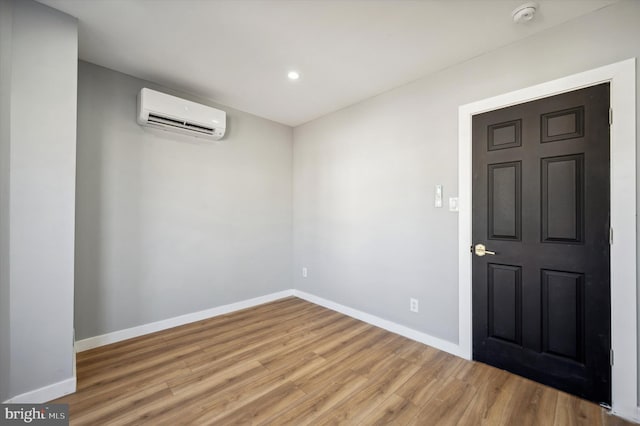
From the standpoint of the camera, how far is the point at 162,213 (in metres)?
2.84

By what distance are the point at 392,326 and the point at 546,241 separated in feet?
5.33

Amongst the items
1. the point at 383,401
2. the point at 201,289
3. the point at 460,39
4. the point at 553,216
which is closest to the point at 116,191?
the point at 201,289

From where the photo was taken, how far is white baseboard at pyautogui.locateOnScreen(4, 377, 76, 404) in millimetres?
1659

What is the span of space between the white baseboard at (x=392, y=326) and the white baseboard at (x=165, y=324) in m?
0.73

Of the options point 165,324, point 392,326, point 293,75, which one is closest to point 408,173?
point 293,75

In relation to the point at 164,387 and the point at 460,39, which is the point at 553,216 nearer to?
the point at 460,39

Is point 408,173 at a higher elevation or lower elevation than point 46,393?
higher

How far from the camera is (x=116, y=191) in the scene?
8.36 ft

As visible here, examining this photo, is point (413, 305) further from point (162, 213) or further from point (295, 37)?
point (162, 213)

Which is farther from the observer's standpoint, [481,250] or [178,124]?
[178,124]

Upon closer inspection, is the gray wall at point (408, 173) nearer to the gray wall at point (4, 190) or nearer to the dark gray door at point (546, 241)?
the dark gray door at point (546, 241)

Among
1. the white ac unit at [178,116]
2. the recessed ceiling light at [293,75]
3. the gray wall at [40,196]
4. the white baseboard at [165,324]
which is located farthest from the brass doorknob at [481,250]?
the gray wall at [40,196]

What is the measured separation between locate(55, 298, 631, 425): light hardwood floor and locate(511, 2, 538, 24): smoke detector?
8.55ft

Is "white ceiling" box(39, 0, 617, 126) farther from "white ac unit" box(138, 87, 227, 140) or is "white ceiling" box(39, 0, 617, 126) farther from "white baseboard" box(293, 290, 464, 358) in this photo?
"white baseboard" box(293, 290, 464, 358)
